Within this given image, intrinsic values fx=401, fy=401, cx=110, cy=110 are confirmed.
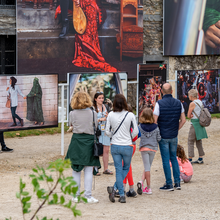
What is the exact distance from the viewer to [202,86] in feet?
39.1

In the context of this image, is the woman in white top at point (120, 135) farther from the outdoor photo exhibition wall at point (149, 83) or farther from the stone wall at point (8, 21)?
the stone wall at point (8, 21)

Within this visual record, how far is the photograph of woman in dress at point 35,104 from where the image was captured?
29.2ft

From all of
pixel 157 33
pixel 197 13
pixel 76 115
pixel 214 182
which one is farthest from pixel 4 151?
pixel 197 13

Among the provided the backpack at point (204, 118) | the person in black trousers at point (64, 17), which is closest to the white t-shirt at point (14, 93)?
the backpack at point (204, 118)

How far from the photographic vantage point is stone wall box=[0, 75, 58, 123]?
8508mm

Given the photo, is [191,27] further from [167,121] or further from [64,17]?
[167,121]

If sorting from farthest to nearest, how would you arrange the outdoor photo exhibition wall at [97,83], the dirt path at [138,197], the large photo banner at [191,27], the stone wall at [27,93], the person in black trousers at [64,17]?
the large photo banner at [191,27] → the person in black trousers at [64,17] → the outdoor photo exhibition wall at [97,83] → the stone wall at [27,93] → the dirt path at [138,197]

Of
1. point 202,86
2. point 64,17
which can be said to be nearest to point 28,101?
point 202,86

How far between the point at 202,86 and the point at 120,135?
6546 millimetres

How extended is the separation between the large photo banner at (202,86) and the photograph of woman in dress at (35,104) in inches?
171

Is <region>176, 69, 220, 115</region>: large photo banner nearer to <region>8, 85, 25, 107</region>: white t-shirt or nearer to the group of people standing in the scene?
the group of people standing

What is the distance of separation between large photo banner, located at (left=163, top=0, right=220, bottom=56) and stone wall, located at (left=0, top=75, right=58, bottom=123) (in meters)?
8.62

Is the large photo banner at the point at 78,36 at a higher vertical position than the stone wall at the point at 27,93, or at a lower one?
higher

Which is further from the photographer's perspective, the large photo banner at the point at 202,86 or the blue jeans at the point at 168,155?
the large photo banner at the point at 202,86
